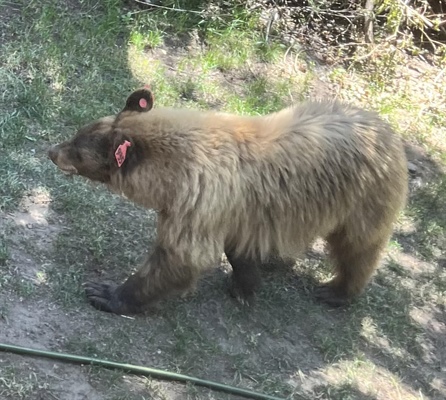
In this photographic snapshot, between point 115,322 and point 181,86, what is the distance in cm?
279

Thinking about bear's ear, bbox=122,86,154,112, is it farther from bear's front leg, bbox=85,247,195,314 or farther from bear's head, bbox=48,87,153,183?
bear's front leg, bbox=85,247,195,314

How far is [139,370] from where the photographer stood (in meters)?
3.86

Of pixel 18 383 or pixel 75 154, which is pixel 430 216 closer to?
pixel 75 154

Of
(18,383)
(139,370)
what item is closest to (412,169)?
(139,370)

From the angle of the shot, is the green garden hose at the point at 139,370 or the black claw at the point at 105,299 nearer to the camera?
the green garden hose at the point at 139,370

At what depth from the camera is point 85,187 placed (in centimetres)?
504

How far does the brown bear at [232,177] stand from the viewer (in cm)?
392

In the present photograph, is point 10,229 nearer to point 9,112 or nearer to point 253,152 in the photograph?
point 9,112

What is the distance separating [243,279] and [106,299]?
0.93m

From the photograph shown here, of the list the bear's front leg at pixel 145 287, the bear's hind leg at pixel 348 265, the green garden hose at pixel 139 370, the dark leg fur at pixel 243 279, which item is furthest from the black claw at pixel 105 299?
the bear's hind leg at pixel 348 265

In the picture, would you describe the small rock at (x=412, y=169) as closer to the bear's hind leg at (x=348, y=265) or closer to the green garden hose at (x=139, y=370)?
the bear's hind leg at (x=348, y=265)

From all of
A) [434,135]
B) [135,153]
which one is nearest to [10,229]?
[135,153]

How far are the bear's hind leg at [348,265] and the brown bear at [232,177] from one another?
0.13 m

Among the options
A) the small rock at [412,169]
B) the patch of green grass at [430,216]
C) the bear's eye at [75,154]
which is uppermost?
the bear's eye at [75,154]
